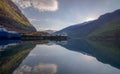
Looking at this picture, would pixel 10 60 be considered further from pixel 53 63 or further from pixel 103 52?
pixel 103 52

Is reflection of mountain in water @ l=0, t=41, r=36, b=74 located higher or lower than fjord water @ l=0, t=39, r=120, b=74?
higher

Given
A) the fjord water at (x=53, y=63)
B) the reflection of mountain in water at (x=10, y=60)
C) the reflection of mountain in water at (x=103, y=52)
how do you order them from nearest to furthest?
the reflection of mountain in water at (x=10, y=60) → the fjord water at (x=53, y=63) → the reflection of mountain in water at (x=103, y=52)

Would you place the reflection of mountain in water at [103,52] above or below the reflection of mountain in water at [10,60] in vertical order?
below

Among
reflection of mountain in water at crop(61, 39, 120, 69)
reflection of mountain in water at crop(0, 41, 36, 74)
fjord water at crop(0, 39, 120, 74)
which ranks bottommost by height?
reflection of mountain in water at crop(61, 39, 120, 69)

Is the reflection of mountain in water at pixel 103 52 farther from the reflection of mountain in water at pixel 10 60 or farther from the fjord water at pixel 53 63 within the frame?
the reflection of mountain in water at pixel 10 60

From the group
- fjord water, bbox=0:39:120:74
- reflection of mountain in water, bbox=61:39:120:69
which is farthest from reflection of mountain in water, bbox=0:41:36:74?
reflection of mountain in water, bbox=61:39:120:69

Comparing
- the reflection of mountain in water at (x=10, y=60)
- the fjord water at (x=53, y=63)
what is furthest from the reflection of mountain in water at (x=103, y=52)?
the reflection of mountain in water at (x=10, y=60)

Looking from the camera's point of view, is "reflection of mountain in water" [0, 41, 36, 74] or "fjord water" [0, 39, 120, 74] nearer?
"reflection of mountain in water" [0, 41, 36, 74]

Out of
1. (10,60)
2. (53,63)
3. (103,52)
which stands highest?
(10,60)

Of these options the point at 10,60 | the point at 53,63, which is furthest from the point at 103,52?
the point at 10,60

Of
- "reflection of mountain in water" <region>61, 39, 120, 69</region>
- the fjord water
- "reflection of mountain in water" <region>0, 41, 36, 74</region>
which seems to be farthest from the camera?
"reflection of mountain in water" <region>61, 39, 120, 69</region>

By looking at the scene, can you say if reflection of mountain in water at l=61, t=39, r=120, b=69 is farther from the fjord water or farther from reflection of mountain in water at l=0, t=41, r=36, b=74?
reflection of mountain in water at l=0, t=41, r=36, b=74

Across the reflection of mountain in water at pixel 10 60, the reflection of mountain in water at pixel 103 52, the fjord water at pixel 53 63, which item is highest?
the reflection of mountain in water at pixel 10 60

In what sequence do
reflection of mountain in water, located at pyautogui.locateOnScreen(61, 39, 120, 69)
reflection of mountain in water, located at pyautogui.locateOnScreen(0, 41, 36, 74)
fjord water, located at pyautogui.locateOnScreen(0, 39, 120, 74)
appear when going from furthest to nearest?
Answer: reflection of mountain in water, located at pyautogui.locateOnScreen(61, 39, 120, 69) < fjord water, located at pyautogui.locateOnScreen(0, 39, 120, 74) < reflection of mountain in water, located at pyautogui.locateOnScreen(0, 41, 36, 74)
